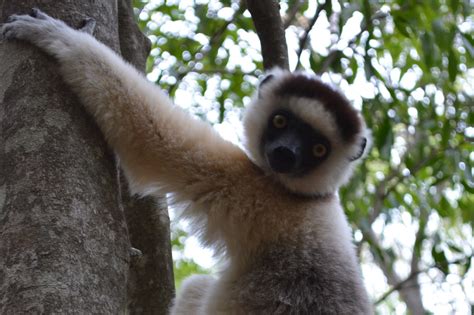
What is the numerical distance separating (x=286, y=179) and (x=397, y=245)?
12.1m

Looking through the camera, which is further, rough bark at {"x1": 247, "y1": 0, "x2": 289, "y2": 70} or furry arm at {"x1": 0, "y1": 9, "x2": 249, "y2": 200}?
rough bark at {"x1": 247, "y1": 0, "x2": 289, "y2": 70}

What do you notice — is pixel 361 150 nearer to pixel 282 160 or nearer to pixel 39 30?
pixel 282 160

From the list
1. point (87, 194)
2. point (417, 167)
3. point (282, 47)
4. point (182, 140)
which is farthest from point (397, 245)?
point (87, 194)

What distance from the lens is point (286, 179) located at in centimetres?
396

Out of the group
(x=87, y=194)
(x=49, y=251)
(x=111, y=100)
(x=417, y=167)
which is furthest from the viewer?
(x=417, y=167)

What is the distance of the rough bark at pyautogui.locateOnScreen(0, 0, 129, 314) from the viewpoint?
199 cm

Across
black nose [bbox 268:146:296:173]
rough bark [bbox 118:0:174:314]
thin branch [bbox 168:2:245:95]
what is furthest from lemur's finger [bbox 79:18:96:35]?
thin branch [bbox 168:2:245:95]

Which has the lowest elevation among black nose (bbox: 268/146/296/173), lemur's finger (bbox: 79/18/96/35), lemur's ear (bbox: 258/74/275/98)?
black nose (bbox: 268/146/296/173)

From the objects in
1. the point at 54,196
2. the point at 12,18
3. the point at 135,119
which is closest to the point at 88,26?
the point at 12,18

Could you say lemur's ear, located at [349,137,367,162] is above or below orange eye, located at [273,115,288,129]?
below

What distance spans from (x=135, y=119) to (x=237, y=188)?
739mm

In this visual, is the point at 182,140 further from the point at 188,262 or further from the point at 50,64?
the point at 188,262

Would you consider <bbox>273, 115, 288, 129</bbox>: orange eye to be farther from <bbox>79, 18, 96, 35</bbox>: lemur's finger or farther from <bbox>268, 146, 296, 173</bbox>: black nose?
<bbox>79, 18, 96, 35</bbox>: lemur's finger

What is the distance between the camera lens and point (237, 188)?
362cm
